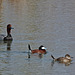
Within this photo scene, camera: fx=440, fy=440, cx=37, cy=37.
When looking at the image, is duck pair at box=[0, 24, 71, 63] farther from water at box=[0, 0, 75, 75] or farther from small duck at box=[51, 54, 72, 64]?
water at box=[0, 0, 75, 75]

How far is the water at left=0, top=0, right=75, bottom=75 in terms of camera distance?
12.3 metres

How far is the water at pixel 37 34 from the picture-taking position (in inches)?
484

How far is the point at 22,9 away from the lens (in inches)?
1030

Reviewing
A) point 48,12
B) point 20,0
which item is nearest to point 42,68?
point 48,12

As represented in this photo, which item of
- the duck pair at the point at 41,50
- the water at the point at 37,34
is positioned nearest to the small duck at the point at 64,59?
the duck pair at the point at 41,50

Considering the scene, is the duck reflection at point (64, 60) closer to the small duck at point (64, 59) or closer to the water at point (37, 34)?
the small duck at point (64, 59)

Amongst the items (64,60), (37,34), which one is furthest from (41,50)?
(37,34)

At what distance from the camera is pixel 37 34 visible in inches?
699

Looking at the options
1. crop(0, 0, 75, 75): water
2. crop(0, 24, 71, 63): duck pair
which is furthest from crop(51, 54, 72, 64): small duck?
crop(0, 0, 75, 75): water

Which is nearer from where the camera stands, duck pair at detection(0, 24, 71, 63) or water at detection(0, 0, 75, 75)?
water at detection(0, 0, 75, 75)

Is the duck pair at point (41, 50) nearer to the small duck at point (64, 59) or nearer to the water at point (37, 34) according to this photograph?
the small duck at point (64, 59)

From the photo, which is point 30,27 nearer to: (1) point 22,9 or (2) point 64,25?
(2) point 64,25

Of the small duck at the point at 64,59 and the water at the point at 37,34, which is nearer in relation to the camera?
the water at the point at 37,34

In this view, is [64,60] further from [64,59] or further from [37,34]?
[37,34]
